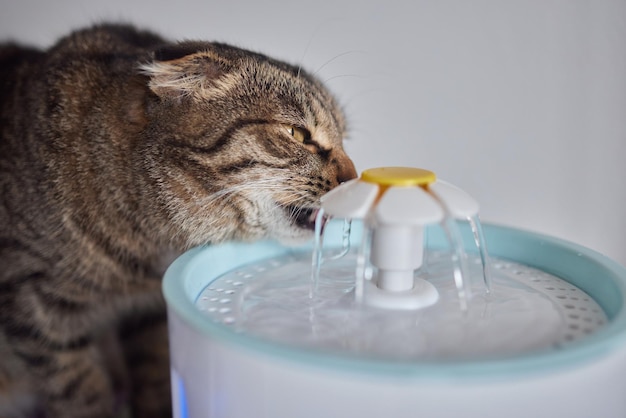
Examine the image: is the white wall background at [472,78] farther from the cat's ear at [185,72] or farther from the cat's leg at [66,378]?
the cat's leg at [66,378]

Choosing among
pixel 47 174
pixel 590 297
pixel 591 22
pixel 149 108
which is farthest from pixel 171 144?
pixel 591 22

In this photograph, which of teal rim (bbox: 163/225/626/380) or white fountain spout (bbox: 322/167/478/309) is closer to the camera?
teal rim (bbox: 163/225/626/380)

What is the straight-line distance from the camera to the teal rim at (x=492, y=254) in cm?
38

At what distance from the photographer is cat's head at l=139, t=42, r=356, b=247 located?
2.38ft

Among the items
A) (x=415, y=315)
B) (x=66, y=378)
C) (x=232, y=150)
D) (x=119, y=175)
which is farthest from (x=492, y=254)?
(x=66, y=378)

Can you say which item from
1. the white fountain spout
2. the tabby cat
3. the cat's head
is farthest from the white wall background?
the white fountain spout

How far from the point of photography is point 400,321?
0.51m

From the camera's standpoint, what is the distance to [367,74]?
0.98 m

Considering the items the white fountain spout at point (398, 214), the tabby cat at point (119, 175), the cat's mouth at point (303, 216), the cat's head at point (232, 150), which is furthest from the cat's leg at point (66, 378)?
the white fountain spout at point (398, 214)

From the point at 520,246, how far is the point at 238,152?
14.0 inches

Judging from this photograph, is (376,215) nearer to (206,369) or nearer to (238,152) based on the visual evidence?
(206,369)

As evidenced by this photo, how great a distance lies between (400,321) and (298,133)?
338 millimetres

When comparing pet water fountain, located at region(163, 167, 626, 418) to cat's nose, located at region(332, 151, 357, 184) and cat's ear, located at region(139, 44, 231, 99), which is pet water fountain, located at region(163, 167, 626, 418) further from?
cat's ear, located at region(139, 44, 231, 99)

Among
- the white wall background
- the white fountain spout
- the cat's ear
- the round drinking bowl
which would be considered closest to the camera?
the round drinking bowl
